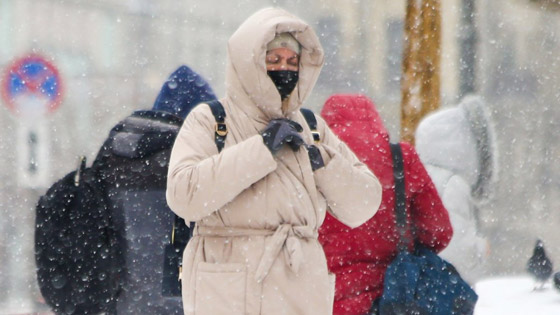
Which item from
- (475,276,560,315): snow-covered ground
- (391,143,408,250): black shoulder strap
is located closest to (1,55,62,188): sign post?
(475,276,560,315): snow-covered ground

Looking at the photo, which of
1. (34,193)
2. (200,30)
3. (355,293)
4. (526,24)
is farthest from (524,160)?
(355,293)

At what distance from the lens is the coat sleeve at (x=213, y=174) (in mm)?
2844

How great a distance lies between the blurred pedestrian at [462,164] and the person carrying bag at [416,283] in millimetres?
993

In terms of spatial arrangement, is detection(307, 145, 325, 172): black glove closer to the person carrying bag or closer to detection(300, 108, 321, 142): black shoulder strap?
detection(300, 108, 321, 142): black shoulder strap

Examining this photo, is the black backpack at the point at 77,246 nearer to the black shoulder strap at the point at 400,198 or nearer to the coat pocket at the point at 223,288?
the coat pocket at the point at 223,288

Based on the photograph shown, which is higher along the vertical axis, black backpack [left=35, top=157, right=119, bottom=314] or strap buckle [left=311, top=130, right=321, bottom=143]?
strap buckle [left=311, top=130, right=321, bottom=143]

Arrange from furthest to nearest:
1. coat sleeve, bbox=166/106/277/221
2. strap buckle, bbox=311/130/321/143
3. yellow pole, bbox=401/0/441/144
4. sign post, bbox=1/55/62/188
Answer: sign post, bbox=1/55/62/188 < yellow pole, bbox=401/0/441/144 < strap buckle, bbox=311/130/321/143 < coat sleeve, bbox=166/106/277/221

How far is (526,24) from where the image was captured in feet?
67.9

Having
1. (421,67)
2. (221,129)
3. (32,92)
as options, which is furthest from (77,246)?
(32,92)

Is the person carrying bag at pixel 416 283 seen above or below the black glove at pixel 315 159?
below

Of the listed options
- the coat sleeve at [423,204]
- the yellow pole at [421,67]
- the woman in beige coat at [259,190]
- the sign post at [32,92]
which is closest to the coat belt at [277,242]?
the woman in beige coat at [259,190]

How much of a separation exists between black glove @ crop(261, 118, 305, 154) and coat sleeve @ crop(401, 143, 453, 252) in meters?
1.02

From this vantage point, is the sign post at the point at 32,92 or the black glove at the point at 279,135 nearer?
the black glove at the point at 279,135

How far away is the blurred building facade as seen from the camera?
19.3 m
